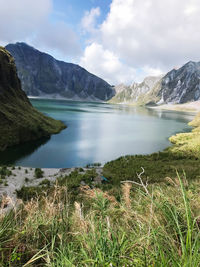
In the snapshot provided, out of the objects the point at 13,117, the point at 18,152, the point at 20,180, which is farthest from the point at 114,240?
the point at 13,117

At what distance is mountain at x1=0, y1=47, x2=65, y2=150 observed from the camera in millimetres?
35750

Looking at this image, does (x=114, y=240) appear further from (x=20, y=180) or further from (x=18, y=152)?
(x=18, y=152)

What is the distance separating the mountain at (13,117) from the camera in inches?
1407

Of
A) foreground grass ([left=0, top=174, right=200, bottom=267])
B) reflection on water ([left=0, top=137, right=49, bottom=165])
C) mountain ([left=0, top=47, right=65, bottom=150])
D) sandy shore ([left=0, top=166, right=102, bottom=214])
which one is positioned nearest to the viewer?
foreground grass ([left=0, top=174, right=200, bottom=267])

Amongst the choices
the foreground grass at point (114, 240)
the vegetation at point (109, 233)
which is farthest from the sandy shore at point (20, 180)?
the foreground grass at point (114, 240)

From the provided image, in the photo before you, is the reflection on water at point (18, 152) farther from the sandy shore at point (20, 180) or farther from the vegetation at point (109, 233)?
the vegetation at point (109, 233)

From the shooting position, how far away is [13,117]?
41.2 metres

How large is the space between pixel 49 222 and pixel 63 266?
45.8 inches

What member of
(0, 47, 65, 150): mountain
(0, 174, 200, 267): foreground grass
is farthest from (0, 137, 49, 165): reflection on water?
(0, 174, 200, 267): foreground grass

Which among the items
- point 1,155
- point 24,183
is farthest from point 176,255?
point 1,155

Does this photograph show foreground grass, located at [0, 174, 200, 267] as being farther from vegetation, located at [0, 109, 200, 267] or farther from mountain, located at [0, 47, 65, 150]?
mountain, located at [0, 47, 65, 150]

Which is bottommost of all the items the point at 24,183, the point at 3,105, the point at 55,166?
the point at 55,166

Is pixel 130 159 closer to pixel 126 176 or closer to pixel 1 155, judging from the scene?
pixel 126 176

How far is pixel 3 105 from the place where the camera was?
142 ft
